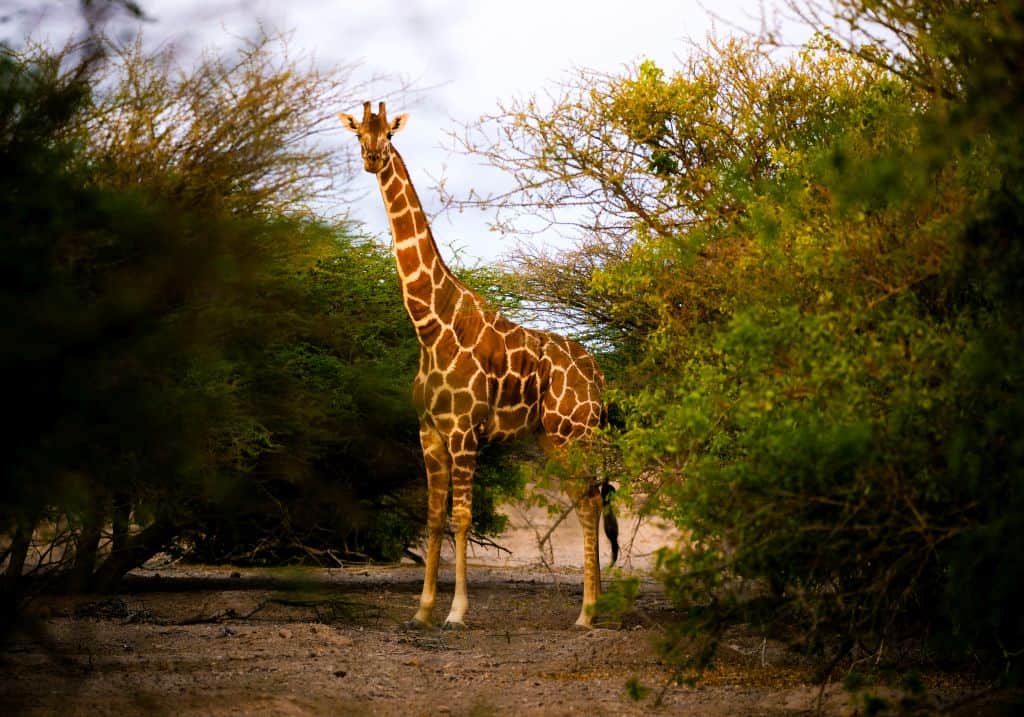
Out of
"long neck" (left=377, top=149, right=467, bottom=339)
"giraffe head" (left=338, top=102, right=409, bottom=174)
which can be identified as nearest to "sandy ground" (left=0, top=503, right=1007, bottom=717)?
"long neck" (left=377, top=149, right=467, bottom=339)

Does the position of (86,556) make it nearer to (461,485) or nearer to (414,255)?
(461,485)

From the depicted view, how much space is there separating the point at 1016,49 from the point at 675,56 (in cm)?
736

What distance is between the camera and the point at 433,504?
10.3 m

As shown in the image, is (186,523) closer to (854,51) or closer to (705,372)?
(705,372)

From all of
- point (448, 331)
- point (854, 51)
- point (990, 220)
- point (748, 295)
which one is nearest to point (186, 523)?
point (448, 331)

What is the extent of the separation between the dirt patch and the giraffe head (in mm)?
3486

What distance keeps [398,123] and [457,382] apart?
2.12 metres

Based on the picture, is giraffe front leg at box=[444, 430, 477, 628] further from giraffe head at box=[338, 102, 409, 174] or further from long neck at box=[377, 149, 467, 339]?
giraffe head at box=[338, 102, 409, 174]

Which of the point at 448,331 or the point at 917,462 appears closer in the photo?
the point at 917,462

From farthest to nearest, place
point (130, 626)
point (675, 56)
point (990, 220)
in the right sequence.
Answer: point (675, 56) < point (130, 626) < point (990, 220)

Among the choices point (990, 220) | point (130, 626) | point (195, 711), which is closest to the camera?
point (990, 220)

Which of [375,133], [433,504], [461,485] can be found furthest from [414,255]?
[433,504]

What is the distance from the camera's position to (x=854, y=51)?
5.80m

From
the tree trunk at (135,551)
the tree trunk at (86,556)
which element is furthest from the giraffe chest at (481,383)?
the tree trunk at (135,551)
